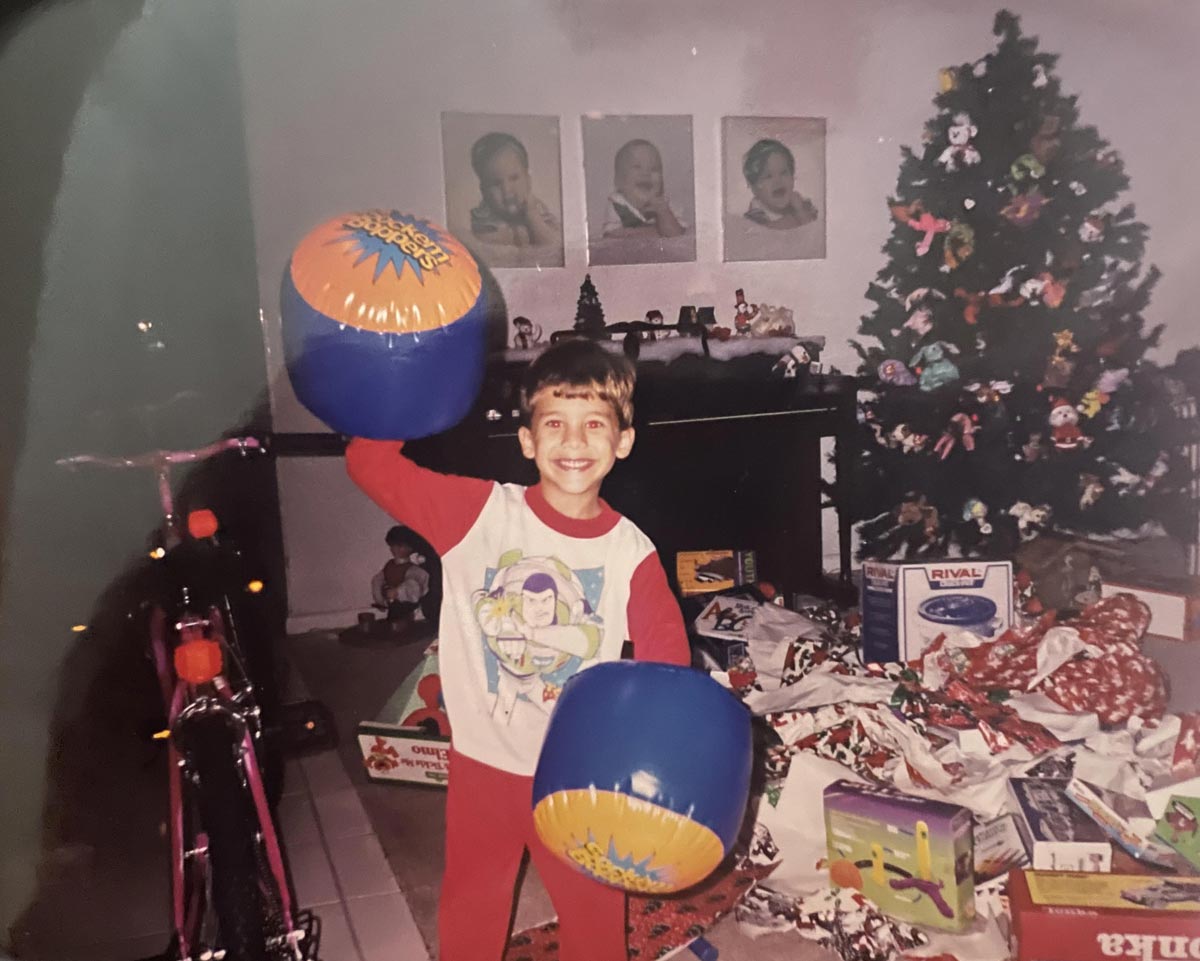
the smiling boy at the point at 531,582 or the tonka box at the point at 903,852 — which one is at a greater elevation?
the smiling boy at the point at 531,582

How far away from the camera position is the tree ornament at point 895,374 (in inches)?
90.0

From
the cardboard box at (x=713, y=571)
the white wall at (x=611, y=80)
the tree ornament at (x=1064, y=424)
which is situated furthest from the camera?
the tree ornament at (x=1064, y=424)

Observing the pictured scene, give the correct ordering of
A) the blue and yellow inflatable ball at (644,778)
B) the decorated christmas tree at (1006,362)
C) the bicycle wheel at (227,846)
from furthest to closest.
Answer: the decorated christmas tree at (1006,362), the bicycle wheel at (227,846), the blue and yellow inflatable ball at (644,778)

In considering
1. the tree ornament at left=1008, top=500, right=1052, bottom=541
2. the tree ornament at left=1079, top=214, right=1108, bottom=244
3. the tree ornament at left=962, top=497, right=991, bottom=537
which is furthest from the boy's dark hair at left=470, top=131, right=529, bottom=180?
the tree ornament at left=1008, top=500, right=1052, bottom=541

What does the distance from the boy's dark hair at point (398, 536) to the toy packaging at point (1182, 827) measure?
1.40 m

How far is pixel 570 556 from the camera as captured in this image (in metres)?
1.12

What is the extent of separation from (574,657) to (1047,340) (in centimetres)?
173

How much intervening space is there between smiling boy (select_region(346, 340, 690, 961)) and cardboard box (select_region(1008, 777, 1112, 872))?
66 centimetres

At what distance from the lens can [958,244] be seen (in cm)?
222

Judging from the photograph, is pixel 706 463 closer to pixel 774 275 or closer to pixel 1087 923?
pixel 774 275

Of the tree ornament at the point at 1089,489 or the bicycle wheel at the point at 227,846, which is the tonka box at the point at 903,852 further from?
the tree ornament at the point at 1089,489

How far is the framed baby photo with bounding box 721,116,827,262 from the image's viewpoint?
1646 mm

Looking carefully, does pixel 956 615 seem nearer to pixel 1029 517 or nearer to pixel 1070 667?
pixel 1070 667

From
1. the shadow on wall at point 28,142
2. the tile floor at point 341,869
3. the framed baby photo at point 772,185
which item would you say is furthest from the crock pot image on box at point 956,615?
the shadow on wall at point 28,142
